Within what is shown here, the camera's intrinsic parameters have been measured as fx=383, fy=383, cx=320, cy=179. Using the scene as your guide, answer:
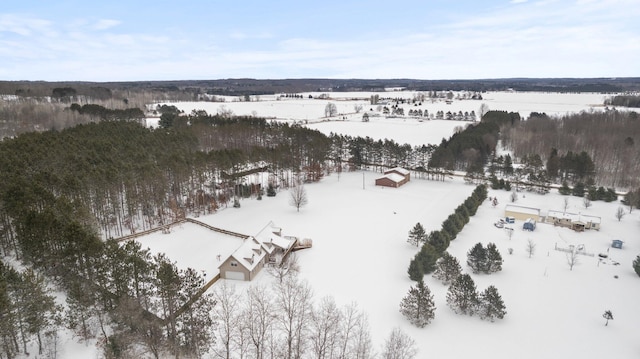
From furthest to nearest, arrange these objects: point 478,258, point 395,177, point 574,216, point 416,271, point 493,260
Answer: point 395,177
point 574,216
point 478,258
point 493,260
point 416,271

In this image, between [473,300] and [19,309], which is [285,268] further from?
[19,309]

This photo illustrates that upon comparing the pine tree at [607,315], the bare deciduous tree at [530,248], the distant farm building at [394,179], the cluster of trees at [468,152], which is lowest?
the pine tree at [607,315]

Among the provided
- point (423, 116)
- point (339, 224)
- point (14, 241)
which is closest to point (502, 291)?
point (339, 224)

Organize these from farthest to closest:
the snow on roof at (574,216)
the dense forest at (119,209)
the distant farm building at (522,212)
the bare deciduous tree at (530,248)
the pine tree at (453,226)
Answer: the distant farm building at (522,212)
the snow on roof at (574,216)
the pine tree at (453,226)
the bare deciduous tree at (530,248)
the dense forest at (119,209)

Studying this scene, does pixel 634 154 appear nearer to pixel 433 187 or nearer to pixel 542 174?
pixel 542 174

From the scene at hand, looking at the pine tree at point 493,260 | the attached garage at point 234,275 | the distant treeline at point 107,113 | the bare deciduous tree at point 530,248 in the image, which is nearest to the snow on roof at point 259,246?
the attached garage at point 234,275

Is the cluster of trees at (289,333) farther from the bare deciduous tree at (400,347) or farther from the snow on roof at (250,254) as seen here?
the snow on roof at (250,254)

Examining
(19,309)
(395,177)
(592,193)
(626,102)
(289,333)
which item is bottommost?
(289,333)

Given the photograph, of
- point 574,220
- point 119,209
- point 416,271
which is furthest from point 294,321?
point 574,220
